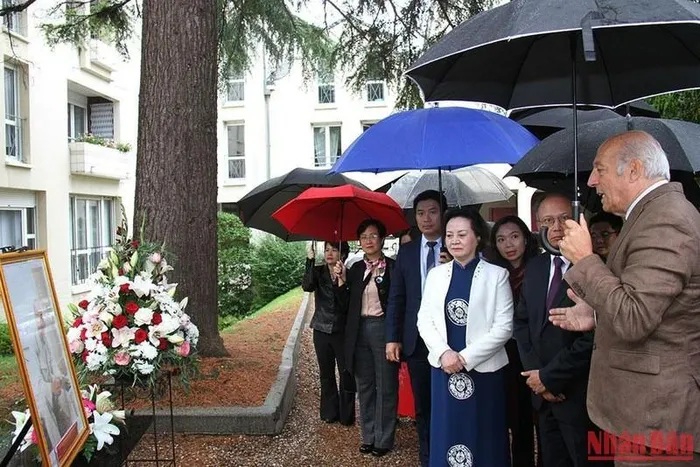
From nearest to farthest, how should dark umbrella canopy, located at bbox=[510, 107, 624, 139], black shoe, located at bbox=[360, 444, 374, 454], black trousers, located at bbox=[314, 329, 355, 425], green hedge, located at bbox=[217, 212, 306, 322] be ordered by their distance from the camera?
black shoe, located at bbox=[360, 444, 374, 454], black trousers, located at bbox=[314, 329, 355, 425], dark umbrella canopy, located at bbox=[510, 107, 624, 139], green hedge, located at bbox=[217, 212, 306, 322]

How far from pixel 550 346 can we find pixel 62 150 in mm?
16081

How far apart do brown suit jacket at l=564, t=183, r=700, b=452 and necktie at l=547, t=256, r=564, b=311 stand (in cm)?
105

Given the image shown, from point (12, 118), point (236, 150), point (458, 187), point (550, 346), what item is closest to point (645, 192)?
point (550, 346)

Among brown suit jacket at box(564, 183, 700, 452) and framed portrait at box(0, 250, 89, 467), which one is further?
brown suit jacket at box(564, 183, 700, 452)

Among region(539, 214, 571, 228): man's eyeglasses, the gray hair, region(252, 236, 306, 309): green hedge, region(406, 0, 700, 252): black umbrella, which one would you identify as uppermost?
region(406, 0, 700, 252): black umbrella

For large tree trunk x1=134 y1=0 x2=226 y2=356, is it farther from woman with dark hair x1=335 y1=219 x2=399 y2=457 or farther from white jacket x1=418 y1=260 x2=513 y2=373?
white jacket x1=418 y1=260 x2=513 y2=373

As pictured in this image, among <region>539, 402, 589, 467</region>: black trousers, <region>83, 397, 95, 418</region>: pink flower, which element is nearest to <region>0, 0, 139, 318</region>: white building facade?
<region>83, 397, 95, 418</region>: pink flower

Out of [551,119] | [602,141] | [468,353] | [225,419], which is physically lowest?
[225,419]

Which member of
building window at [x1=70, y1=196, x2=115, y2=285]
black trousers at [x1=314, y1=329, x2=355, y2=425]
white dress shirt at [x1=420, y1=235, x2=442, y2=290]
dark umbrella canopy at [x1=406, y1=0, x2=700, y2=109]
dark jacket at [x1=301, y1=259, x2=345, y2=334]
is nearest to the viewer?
dark umbrella canopy at [x1=406, y1=0, x2=700, y2=109]

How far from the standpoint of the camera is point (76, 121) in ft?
66.0

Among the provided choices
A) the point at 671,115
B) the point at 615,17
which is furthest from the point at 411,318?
the point at 671,115

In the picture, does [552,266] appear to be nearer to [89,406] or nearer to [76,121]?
[89,406]

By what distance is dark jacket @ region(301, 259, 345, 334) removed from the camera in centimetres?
556

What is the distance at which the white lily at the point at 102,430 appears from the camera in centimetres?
292
